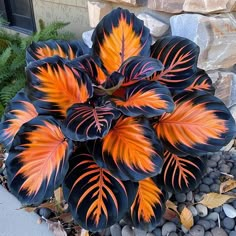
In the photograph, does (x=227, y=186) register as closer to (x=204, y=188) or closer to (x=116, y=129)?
(x=204, y=188)

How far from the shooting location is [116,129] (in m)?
1.13

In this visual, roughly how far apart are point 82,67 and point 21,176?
430 mm

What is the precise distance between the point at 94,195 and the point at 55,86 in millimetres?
388

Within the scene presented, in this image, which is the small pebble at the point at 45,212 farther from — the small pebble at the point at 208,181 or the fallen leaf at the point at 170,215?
the small pebble at the point at 208,181

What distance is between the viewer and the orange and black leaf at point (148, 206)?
1162 millimetres

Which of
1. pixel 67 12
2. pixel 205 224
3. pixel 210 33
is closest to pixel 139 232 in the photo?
pixel 205 224

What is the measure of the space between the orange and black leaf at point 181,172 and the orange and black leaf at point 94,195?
0.20m

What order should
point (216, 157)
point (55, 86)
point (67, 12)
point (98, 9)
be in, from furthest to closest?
point (67, 12) → point (98, 9) → point (216, 157) → point (55, 86)

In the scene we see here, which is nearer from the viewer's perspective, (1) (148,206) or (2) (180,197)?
(1) (148,206)

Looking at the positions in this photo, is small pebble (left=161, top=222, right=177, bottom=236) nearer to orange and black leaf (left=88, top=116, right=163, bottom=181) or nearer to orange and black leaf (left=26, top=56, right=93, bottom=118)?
orange and black leaf (left=88, top=116, right=163, bottom=181)

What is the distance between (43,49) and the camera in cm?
136

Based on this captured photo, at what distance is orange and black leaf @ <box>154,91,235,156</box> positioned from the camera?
1108 millimetres

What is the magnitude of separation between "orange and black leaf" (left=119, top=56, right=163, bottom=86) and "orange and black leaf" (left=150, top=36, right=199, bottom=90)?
0.15 m

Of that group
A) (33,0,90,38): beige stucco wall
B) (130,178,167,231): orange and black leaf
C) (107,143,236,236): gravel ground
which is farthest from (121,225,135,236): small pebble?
(33,0,90,38): beige stucco wall
